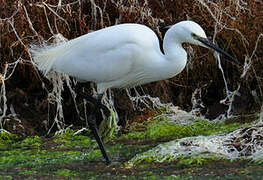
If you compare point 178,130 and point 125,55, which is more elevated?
point 125,55

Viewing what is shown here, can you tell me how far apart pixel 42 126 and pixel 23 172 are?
1.83 meters

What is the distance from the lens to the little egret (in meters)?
4.63

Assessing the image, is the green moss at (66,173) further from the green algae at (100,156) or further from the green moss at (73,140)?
the green moss at (73,140)

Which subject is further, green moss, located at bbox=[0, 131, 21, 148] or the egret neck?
green moss, located at bbox=[0, 131, 21, 148]

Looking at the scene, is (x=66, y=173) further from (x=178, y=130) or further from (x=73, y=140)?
(x=178, y=130)

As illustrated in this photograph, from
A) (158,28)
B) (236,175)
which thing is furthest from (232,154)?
(158,28)

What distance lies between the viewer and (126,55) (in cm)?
467

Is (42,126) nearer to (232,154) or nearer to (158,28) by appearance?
(158,28)

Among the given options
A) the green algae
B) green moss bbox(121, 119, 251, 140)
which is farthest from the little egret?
green moss bbox(121, 119, 251, 140)

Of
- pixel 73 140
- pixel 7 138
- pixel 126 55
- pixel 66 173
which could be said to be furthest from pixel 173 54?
pixel 7 138

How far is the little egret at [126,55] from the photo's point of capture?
463 cm

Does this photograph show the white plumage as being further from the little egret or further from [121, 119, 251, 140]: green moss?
[121, 119, 251, 140]: green moss

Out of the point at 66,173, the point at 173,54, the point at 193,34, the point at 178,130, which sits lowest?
the point at 178,130

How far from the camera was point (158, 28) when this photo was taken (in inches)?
234
